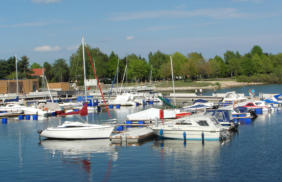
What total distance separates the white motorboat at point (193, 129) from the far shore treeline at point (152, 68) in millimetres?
85626

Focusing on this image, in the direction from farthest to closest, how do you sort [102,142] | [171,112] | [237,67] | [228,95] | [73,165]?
[237,67]
[228,95]
[171,112]
[102,142]
[73,165]

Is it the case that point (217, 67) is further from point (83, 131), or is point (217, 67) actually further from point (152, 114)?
point (83, 131)

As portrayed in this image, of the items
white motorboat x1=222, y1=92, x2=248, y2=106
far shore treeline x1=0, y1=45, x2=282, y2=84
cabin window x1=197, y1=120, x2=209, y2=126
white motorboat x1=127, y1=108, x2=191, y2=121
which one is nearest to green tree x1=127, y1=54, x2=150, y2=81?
far shore treeline x1=0, y1=45, x2=282, y2=84

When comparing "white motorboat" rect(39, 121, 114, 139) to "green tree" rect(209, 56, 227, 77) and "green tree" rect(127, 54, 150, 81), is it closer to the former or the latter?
"green tree" rect(127, 54, 150, 81)

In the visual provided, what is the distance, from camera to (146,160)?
3184cm

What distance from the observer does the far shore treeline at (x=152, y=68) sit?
142125 mm

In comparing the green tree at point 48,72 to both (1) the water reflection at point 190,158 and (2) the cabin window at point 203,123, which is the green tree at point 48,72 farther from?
(2) the cabin window at point 203,123

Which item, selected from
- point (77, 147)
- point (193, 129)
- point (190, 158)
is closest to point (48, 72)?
point (77, 147)

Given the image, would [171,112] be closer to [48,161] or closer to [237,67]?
[48,161]

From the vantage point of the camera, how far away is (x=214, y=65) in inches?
7092

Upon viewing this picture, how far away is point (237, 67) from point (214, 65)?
54.8 ft

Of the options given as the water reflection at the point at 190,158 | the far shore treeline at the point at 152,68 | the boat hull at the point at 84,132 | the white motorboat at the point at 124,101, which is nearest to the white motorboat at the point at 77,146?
the boat hull at the point at 84,132

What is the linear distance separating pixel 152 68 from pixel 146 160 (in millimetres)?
141261

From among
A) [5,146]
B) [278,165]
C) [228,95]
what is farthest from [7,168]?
[228,95]
